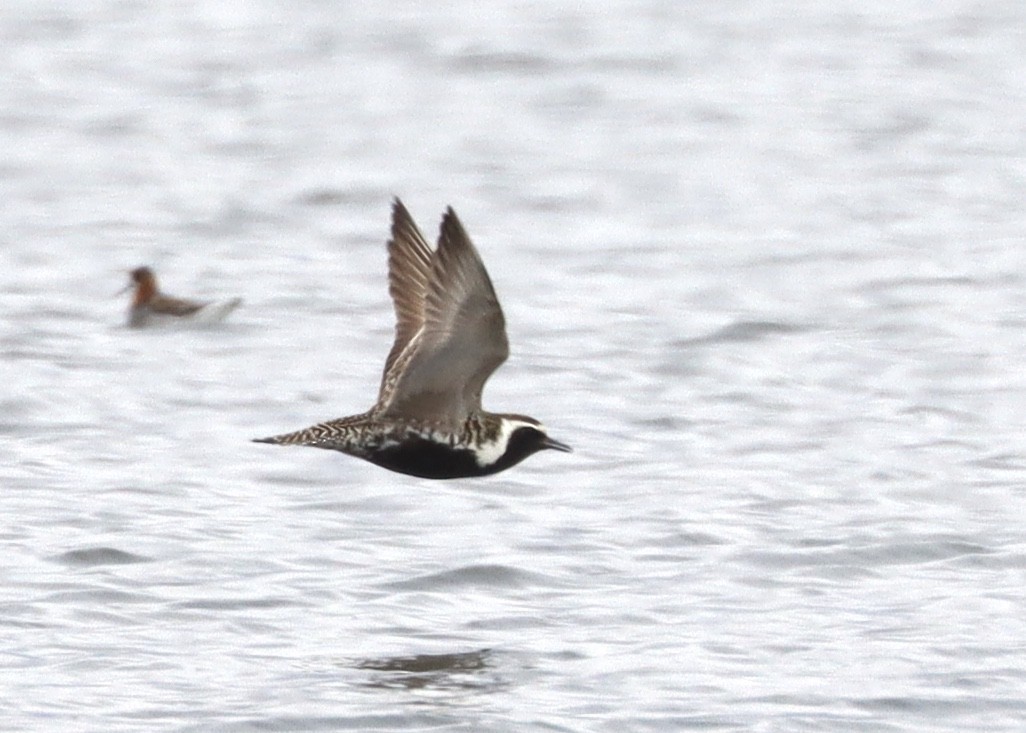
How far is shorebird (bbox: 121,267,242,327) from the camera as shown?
17.3 meters

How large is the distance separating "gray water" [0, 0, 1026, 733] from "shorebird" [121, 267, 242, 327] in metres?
0.18

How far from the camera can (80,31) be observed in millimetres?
30000

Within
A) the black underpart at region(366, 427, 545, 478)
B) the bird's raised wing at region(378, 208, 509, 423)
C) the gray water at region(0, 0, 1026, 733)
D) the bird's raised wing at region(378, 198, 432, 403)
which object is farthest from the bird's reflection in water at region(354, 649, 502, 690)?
the bird's raised wing at region(378, 198, 432, 403)

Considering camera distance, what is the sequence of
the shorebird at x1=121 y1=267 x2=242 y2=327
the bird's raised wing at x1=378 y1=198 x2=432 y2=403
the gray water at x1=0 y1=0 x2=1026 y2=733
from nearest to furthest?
the gray water at x1=0 y1=0 x2=1026 y2=733, the bird's raised wing at x1=378 y1=198 x2=432 y2=403, the shorebird at x1=121 y1=267 x2=242 y2=327

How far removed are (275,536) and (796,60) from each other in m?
17.0

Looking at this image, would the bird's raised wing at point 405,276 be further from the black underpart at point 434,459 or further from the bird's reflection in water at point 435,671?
the bird's reflection in water at point 435,671

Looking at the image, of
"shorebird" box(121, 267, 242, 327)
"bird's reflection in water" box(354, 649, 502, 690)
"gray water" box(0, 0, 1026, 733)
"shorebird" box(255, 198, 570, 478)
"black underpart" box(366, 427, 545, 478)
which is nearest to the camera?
"bird's reflection in water" box(354, 649, 502, 690)

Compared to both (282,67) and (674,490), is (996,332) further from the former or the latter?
(282,67)

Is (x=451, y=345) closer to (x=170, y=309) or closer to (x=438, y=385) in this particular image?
(x=438, y=385)

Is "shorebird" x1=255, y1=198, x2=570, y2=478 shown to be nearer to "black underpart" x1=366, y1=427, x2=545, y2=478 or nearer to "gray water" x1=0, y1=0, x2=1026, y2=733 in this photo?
"black underpart" x1=366, y1=427, x2=545, y2=478

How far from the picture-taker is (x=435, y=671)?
10047mm

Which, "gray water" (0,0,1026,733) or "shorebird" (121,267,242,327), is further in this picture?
"shorebird" (121,267,242,327)

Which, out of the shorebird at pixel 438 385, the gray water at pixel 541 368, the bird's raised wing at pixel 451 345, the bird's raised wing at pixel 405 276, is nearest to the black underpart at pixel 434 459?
the shorebird at pixel 438 385

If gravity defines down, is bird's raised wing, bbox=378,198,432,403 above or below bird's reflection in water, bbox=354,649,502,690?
above
